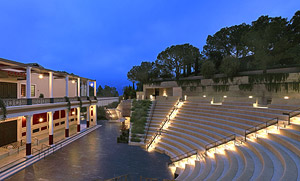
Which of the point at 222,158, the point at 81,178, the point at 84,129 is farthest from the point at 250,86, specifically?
the point at 84,129

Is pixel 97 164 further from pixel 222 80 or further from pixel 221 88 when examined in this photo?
pixel 222 80

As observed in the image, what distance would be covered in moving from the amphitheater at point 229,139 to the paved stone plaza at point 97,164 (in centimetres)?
152

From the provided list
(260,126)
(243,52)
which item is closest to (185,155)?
(260,126)

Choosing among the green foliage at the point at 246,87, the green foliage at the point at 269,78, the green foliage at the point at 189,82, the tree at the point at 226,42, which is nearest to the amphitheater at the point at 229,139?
the green foliage at the point at 246,87

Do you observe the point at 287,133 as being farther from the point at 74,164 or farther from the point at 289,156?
the point at 74,164

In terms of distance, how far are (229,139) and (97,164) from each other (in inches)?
396

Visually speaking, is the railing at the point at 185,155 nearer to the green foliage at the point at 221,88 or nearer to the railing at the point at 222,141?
the railing at the point at 222,141

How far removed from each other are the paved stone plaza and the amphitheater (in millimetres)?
1517

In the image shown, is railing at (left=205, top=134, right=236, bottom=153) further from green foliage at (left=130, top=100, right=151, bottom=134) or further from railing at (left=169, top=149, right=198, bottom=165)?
green foliage at (left=130, top=100, right=151, bottom=134)

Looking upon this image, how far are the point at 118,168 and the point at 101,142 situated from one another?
7.17 metres

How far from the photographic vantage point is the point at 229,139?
11922 millimetres

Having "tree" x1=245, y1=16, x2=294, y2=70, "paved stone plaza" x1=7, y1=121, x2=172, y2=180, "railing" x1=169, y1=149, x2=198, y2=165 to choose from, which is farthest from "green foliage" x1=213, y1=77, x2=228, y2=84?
"paved stone plaza" x1=7, y1=121, x2=172, y2=180

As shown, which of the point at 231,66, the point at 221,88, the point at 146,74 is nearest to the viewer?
the point at 221,88

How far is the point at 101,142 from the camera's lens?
718 inches
